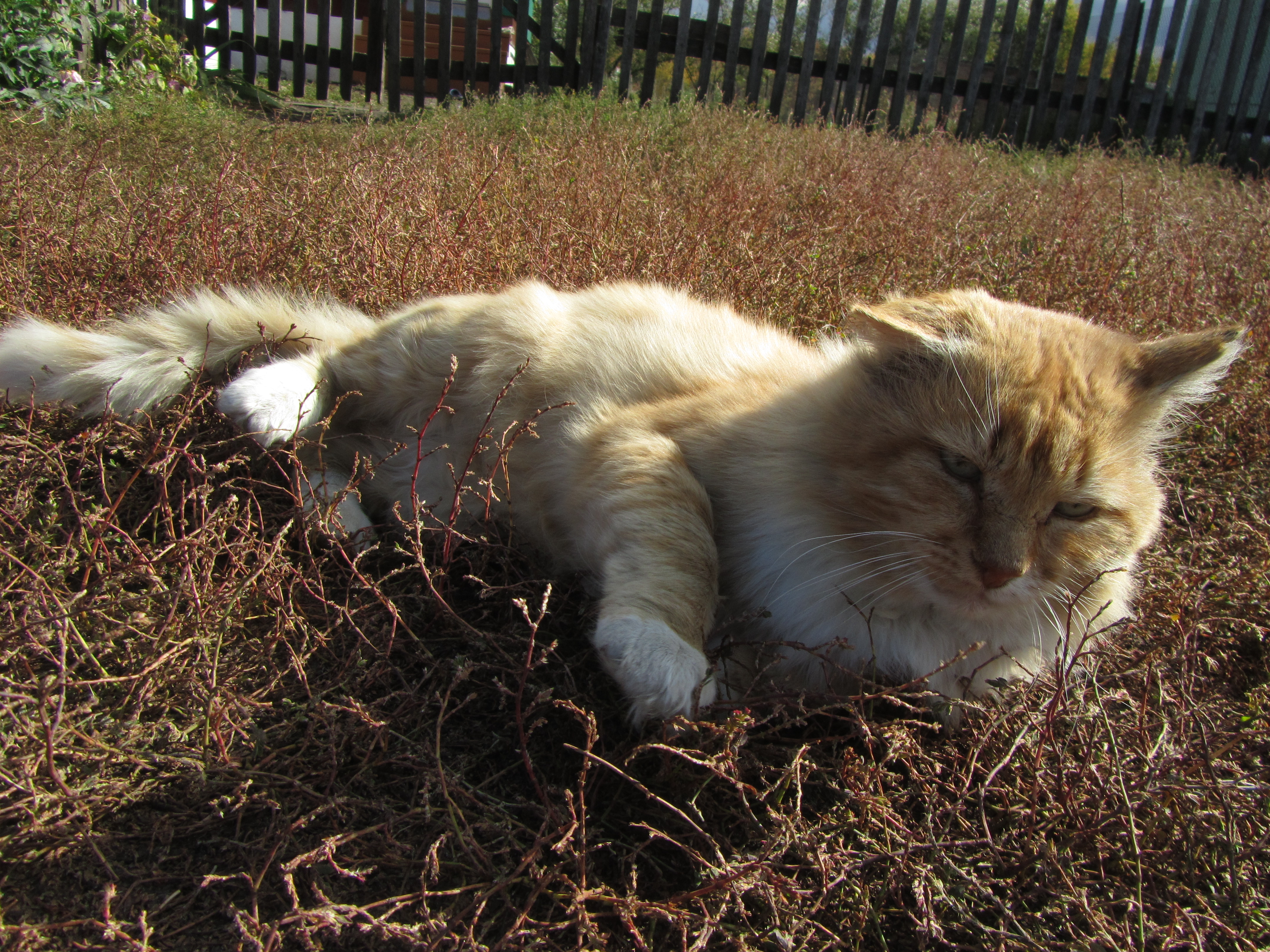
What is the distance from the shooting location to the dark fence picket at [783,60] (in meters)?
8.16

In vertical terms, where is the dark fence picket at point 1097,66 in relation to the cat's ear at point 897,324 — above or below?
above

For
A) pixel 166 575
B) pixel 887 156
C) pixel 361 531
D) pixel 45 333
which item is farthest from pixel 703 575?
pixel 887 156

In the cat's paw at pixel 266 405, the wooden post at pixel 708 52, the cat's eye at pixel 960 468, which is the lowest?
the cat's paw at pixel 266 405

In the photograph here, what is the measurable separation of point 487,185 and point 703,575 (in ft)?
10.1

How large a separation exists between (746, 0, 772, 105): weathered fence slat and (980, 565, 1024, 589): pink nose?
7588mm

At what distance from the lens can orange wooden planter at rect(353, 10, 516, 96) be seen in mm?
8281

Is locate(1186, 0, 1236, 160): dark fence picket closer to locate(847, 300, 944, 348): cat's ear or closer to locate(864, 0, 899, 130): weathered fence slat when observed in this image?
locate(864, 0, 899, 130): weathered fence slat

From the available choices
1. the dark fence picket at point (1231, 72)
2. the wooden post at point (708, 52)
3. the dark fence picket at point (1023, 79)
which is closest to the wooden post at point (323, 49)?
the wooden post at point (708, 52)

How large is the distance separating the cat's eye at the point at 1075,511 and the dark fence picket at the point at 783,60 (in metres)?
7.29

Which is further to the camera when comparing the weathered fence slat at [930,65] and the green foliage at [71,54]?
the weathered fence slat at [930,65]

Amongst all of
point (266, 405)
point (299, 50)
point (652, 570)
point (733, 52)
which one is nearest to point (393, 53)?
point (299, 50)

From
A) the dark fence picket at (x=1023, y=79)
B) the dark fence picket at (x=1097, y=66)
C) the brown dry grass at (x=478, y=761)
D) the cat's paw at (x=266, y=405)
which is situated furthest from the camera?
the dark fence picket at (x=1097, y=66)

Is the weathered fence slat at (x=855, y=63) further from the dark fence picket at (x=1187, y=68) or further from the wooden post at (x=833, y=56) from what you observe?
the dark fence picket at (x=1187, y=68)

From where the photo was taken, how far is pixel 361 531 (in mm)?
2127
